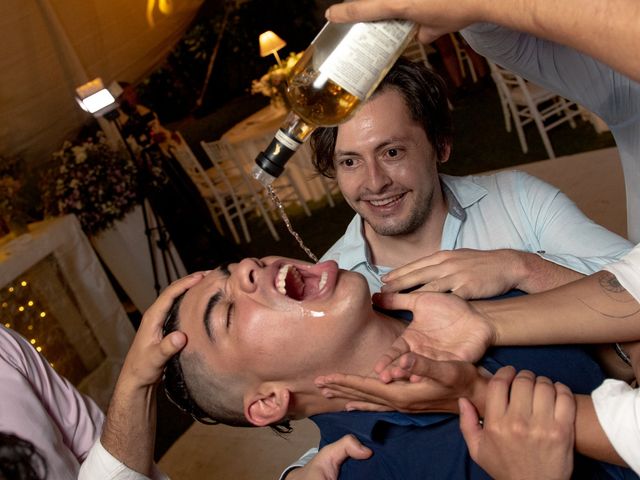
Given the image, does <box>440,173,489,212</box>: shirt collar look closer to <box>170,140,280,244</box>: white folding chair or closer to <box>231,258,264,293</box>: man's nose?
<box>231,258,264,293</box>: man's nose

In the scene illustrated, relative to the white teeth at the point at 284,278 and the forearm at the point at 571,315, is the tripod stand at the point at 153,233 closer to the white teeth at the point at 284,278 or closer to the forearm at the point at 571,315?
the white teeth at the point at 284,278

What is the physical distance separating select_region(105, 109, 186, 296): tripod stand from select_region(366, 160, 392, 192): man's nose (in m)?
2.82

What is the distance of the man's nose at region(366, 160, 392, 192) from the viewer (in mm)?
1809

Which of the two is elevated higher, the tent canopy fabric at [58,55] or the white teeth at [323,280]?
the tent canopy fabric at [58,55]

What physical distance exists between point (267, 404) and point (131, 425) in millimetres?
Answer: 283

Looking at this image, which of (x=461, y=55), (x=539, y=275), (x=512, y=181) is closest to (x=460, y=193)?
(x=512, y=181)

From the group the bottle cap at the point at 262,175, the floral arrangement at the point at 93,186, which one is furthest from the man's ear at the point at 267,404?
the floral arrangement at the point at 93,186

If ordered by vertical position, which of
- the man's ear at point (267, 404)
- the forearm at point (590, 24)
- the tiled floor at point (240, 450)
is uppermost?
the forearm at point (590, 24)

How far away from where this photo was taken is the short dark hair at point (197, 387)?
1395mm

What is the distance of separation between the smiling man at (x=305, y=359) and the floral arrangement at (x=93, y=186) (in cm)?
314

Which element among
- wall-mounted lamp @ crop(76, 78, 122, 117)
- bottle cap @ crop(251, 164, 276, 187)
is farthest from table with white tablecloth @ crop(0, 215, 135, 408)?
bottle cap @ crop(251, 164, 276, 187)

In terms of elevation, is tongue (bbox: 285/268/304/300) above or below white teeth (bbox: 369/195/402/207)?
above

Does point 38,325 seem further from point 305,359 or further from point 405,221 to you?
point 305,359

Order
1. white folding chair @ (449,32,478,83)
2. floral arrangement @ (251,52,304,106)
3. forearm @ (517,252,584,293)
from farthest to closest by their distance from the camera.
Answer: white folding chair @ (449,32,478,83) < floral arrangement @ (251,52,304,106) < forearm @ (517,252,584,293)
